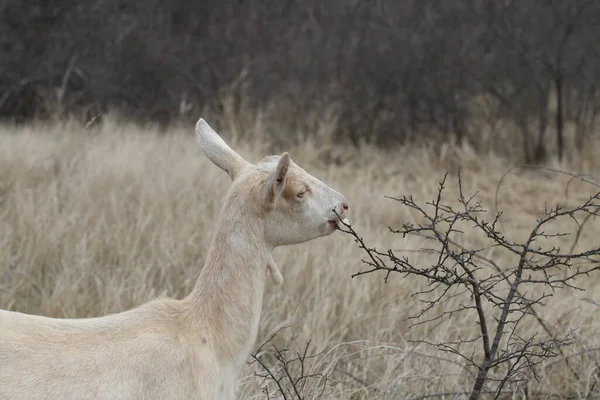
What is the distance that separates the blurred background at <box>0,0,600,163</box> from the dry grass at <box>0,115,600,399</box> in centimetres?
426

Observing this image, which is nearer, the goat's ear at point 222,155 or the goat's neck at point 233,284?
the goat's neck at point 233,284

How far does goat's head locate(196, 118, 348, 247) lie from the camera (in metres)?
2.78

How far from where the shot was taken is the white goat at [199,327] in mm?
2371

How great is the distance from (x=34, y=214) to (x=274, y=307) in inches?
68.4

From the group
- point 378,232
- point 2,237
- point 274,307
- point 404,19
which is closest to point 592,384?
point 274,307

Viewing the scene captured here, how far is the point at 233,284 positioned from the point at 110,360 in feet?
1.64

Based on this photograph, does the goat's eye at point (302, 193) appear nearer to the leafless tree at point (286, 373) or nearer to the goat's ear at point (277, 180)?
the goat's ear at point (277, 180)

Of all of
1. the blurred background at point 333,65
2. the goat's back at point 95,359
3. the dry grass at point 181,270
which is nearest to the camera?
the goat's back at point 95,359

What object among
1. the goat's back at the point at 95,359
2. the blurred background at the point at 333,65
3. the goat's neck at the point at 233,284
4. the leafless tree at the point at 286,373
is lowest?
the goat's back at the point at 95,359

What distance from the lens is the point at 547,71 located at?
11234mm

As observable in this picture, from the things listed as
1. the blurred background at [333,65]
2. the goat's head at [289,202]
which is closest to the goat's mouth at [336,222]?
the goat's head at [289,202]

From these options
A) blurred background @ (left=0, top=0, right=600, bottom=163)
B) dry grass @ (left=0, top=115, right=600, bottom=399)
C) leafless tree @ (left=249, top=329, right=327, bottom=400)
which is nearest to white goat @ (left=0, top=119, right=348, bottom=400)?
leafless tree @ (left=249, top=329, right=327, bottom=400)

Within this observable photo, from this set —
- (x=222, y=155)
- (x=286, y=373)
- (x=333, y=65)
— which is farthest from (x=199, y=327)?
(x=333, y=65)

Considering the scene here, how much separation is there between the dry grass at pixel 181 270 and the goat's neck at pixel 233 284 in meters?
0.99
